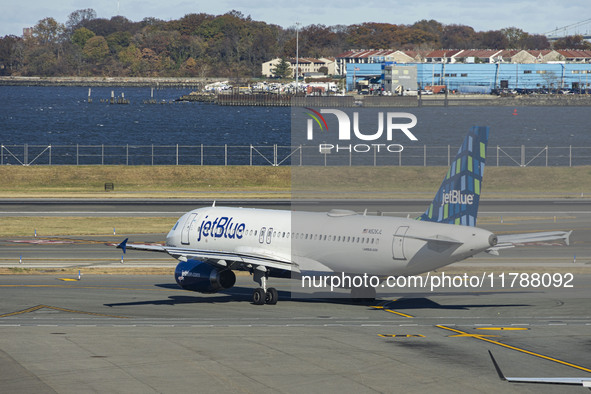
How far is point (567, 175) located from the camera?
11419 centimetres

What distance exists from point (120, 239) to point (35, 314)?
98.3ft

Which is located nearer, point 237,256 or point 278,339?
point 278,339

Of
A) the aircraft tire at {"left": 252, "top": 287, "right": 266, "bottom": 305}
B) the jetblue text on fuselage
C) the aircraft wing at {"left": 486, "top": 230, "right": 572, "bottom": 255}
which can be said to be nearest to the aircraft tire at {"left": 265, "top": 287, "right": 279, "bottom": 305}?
the aircraft tire at {"left": 252, "top": 287, "right": 266, "bottom": 305}

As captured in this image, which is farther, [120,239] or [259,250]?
[120,239]

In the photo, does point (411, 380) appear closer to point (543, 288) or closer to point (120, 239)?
point (543, 288)

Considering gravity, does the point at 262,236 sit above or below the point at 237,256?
above

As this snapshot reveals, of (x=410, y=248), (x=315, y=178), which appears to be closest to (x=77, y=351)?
(x=410, y=248)

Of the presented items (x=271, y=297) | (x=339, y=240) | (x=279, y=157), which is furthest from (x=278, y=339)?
(x=279, y=157)

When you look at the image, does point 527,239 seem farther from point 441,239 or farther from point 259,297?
point 259,297

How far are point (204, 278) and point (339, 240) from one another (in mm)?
8661

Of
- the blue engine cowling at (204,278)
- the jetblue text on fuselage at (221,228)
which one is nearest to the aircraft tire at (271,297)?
the blue engine cowling at (204,278)

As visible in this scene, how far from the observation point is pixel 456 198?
45.8 m

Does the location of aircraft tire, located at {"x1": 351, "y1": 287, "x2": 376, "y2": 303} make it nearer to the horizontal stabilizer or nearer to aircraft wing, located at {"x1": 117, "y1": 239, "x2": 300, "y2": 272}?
aircraft wing, located at {"x1": 117, "y1": 239, "x2": 300, "y2": 272}

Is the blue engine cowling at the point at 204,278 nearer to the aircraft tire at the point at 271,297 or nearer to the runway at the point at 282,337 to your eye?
the runway at the point at 282,337
